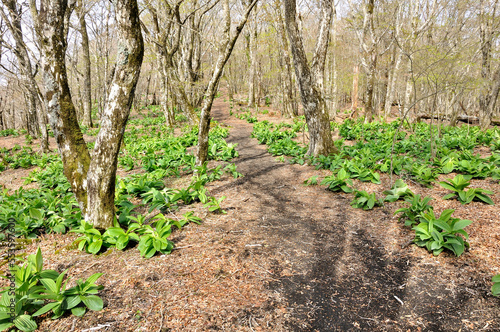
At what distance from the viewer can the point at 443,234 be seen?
2.74 m

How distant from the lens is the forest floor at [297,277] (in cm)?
205

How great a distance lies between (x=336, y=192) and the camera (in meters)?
5.01

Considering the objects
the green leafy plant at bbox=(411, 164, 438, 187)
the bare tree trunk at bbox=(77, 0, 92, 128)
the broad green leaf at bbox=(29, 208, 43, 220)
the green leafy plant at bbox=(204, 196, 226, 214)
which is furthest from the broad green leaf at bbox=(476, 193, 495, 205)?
the bare tree trunk at bbox=(77, 0, 92, 128)

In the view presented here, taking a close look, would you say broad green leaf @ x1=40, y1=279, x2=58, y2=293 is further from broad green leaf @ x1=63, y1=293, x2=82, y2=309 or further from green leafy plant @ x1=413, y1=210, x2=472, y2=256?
green leafy plant @ x1=413, y1=210, x2=472, y2=256

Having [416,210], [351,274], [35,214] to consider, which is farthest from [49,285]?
[416,210]

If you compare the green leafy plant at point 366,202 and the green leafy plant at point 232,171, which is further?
the green leafy plant at point 232,171

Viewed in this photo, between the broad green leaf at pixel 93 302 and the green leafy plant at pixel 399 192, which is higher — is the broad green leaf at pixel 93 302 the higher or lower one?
the lower one

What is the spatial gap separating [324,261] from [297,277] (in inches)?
17.4

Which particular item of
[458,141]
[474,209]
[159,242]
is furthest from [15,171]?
[458,141]

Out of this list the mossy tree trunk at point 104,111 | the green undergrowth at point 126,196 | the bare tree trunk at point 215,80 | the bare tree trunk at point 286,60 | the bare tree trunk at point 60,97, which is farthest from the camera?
the bare tree trunk at point 286,60

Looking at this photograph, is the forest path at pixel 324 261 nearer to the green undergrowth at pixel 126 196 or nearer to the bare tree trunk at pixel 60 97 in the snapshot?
the green undergrowth at pixel 126 196

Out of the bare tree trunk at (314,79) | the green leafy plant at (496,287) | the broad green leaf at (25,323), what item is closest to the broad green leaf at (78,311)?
the broad green leaf at (25,323)

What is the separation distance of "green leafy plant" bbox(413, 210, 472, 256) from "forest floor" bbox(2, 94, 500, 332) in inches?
4.0

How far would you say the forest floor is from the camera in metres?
2.05
